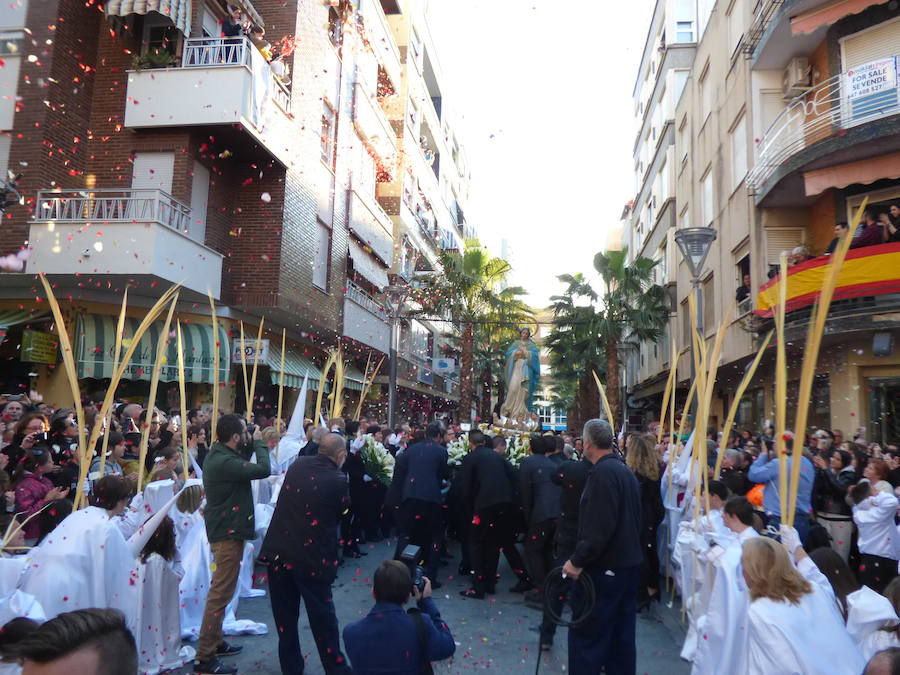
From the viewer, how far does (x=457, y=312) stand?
31234 millimetres

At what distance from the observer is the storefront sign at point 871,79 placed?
13.9 m

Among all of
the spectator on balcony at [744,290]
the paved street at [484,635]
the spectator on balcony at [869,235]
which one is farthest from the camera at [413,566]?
the spectator on balcony at [744,290]

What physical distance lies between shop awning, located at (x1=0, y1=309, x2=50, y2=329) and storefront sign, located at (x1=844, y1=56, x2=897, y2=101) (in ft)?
54.4

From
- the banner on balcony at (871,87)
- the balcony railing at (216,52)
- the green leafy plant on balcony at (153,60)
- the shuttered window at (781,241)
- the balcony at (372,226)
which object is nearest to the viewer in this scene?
the banner on balcony at (871,87)

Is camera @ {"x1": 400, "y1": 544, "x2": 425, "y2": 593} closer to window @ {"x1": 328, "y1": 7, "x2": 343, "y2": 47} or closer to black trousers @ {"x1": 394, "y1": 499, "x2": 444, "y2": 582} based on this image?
black trousers @ {"x1": 394, "y1": 499, "x2": 444, "y2": 582}

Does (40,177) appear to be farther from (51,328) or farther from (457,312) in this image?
(457,312)

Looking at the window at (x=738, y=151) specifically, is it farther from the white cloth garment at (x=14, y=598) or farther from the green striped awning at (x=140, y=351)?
the white cloth garment at (x=14, y=598)

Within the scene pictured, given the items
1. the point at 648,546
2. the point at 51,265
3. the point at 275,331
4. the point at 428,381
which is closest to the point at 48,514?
the point at 648,546

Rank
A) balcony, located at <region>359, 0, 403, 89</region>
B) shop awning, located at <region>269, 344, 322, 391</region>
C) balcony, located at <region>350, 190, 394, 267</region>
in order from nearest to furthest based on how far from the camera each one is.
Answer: shop awning, located at <region>269, 344, 322, 391</region> < balcony, located at <region>350, 190, 394, 267</region> < balcony, located at <region>359, 0, 403, 89</region>

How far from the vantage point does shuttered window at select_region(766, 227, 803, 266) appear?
56.7 ft

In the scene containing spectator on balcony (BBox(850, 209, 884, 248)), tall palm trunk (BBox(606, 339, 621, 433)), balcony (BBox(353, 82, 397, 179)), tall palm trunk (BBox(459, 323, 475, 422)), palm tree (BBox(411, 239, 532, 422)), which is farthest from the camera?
palm tree (BBox(411, 239, 532, 422))

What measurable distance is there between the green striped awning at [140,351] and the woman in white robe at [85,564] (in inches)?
393

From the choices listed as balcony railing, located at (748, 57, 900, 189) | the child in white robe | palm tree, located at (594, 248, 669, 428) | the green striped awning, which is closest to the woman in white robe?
the child in white robe

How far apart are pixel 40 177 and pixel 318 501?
12384 millimetres
